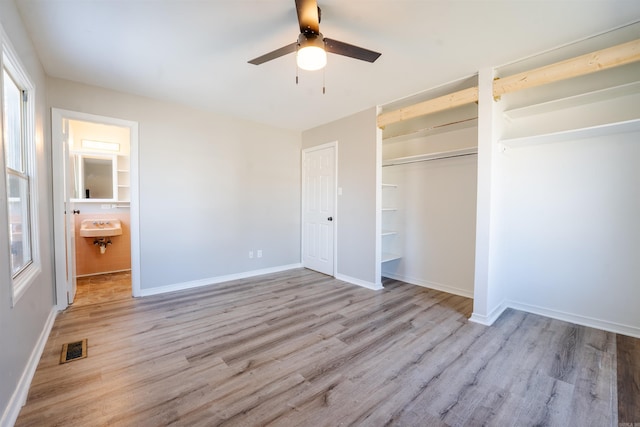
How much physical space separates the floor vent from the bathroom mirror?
112 inches

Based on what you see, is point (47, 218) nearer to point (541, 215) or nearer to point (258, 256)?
point (258, 256)

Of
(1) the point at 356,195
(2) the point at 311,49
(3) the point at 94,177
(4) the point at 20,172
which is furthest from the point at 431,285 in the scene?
(3) the point at 94,177

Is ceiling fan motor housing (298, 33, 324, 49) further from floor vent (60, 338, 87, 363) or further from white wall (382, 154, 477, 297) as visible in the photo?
floor vent (60, 338, 87, 363)

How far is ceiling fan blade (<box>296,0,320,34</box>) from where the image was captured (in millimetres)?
1638

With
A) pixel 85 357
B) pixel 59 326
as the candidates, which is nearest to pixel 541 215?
pixel 85 357

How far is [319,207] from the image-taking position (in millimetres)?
4605

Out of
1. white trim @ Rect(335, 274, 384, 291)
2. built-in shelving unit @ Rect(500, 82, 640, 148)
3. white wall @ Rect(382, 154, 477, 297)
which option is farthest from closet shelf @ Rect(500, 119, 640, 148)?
white trim @ Rect(335, 274, 384, 291)

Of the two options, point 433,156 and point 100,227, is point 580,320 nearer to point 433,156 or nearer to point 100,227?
point 433,156

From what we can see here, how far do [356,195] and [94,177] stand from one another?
416cm

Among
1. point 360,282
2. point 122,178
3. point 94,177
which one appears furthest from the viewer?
point 122,178

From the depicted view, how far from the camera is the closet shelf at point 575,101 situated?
90.7 inches

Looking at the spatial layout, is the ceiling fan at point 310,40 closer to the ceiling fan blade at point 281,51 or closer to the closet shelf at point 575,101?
the ceiling fan blade at point 281,51

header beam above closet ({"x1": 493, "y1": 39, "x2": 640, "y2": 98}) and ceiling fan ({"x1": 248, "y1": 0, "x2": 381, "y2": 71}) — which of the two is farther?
header beam above closet ({"x1": 493, "y1": 39, "x2": 640, "y2": 98})

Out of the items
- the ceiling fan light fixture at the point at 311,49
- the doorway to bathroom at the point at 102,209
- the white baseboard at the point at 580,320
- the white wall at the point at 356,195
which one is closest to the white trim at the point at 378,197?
the white wall at the point at 356,195
